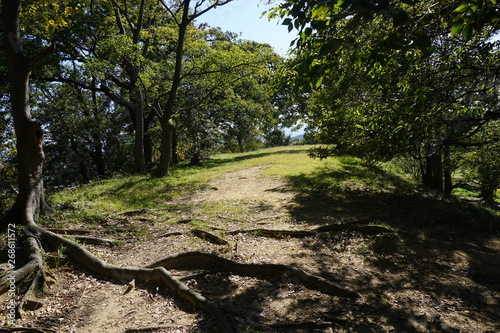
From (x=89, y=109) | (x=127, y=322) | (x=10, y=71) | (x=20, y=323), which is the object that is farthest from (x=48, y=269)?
(x=89, y=109)

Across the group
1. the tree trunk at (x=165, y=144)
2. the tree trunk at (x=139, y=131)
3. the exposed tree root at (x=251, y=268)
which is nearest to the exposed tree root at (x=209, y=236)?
the exposed tree root at (x=251, y=268)

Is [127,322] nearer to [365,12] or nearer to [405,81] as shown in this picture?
[365,12]

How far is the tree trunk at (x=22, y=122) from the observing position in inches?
231

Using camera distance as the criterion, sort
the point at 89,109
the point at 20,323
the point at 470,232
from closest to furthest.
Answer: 1. the point at 20,323
2. the point at 470,232
3. the point at 89,109

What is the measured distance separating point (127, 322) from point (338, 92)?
11404 millimetres

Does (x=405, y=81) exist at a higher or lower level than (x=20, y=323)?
higher

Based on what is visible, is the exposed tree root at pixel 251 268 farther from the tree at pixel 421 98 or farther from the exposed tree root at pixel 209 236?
the tree at pixel 421 98

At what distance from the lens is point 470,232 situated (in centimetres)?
700

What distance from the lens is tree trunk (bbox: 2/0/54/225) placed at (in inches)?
231

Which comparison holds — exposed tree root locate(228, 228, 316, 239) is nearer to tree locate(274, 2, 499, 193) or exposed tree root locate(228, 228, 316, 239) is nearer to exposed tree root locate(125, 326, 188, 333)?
tree locate(274, 2, 499, 193)

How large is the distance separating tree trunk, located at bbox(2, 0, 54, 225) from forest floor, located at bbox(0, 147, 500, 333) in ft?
2.63

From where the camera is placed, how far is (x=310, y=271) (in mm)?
5094

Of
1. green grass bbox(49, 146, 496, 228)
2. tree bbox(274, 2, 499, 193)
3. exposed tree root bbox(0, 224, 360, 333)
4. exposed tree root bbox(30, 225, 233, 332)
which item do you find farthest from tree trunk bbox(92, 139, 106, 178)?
tree bbox(274, 2, 499, 193)

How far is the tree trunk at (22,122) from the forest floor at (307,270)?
0.80 metres
